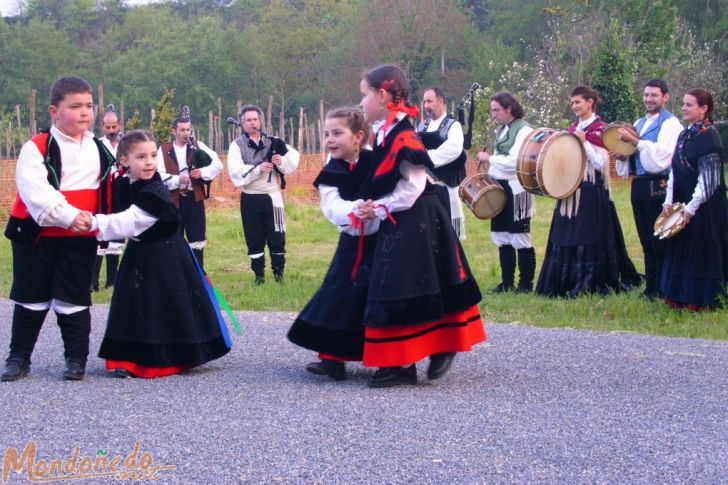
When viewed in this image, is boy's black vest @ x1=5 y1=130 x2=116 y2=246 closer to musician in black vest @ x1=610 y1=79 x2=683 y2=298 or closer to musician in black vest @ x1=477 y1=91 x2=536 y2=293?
musician in black vest @ x1=477 y1=91 x2=536 y2=293

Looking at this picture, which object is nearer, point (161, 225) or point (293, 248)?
point (161, 225)

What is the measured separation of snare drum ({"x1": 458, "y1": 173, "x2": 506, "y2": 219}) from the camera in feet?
32.1

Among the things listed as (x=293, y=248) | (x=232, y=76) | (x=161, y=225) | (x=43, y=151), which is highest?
(x=232, y=76)

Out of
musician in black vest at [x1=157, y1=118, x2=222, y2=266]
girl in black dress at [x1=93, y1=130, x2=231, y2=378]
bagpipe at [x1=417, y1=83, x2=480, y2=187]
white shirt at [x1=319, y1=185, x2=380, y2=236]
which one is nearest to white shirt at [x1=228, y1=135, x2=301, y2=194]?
musician in black vest at [x1=157, y1=118, x2=222, y2=266]

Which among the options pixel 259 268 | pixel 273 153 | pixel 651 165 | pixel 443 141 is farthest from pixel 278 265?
pixel 651 165

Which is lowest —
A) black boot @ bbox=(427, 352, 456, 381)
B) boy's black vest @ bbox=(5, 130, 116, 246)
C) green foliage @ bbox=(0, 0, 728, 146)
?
black boot @ bbox=(427, 352, 456, 381)

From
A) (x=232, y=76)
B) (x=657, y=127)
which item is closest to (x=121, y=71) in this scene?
(x=232, y=76)

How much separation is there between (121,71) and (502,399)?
59.0 metres

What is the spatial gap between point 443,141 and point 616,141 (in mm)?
1703

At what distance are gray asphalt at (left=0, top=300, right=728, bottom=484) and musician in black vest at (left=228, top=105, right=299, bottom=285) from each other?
4.09 m

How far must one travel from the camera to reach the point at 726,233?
27.5 feet

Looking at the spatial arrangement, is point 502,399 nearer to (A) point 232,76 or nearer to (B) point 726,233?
(B) point 726,233

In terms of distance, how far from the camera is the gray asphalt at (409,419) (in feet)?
13.3

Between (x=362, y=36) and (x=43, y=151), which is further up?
(x=362, y=36)
